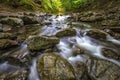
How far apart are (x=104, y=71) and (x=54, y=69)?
1432 mm

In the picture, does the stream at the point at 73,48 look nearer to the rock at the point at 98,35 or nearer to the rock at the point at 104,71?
the rock at the point at 98,35

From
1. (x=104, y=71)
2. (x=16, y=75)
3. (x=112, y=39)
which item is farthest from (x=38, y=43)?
(x=112, y=39)

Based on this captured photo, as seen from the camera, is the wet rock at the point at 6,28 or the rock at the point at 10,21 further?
the rock at the point at 10,21

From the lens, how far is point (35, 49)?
5.67m

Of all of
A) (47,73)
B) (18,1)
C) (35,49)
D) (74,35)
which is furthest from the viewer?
(18,1)

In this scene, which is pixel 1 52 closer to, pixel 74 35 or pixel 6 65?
pixel 6 65

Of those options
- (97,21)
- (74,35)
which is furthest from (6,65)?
(97,21)

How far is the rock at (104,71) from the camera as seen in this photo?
4130mm

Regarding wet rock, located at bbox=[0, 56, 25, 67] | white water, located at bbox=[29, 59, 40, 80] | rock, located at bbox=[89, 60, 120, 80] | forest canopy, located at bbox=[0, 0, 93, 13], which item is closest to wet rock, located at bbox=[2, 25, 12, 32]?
wet rock, located at bbox=[0, 56, 25, 67]

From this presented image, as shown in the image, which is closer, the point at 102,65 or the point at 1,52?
the point at 102,65

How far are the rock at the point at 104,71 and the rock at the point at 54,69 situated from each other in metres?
0.65

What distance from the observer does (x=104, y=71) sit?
4.28 m

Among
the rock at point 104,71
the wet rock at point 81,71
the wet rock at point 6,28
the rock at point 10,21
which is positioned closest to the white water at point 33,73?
the wet rock at point 81,71

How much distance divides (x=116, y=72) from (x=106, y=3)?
57.4 feet
